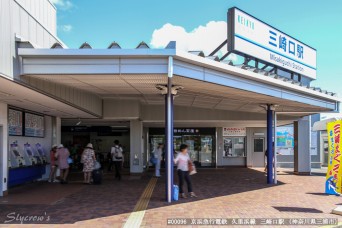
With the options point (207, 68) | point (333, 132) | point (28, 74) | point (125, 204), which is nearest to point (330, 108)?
point (333, 132)

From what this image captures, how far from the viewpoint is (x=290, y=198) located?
38.0 feet

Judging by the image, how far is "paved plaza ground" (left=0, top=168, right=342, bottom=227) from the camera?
8.64 metres

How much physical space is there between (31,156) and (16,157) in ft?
4.35

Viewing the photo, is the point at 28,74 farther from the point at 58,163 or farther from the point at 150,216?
the point at 58,163

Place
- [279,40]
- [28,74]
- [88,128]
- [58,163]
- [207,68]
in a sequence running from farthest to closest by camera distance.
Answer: [88,128] < [279,40] < [58,163] < [207,68] < [28,74]

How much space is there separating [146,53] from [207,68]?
181cm

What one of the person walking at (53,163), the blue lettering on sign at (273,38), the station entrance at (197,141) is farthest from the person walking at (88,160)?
the station entrance at (197,141)

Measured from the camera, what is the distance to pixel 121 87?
1175 centimetres

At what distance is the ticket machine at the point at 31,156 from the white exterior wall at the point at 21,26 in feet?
13.6

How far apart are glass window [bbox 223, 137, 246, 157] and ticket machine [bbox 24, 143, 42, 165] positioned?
12698mm

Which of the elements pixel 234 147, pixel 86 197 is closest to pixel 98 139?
pixel 234 147

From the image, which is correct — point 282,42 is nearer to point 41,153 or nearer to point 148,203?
point 148,203

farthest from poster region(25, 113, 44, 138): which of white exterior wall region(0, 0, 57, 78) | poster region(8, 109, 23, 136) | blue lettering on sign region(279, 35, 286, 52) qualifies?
blue lettering on sign region(279, 35, 286, 52)

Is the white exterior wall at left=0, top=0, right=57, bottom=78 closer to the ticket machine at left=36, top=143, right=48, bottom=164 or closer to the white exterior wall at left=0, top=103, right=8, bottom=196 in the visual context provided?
the white exterior wall at left=0, top=103, right=8, bottom=196
